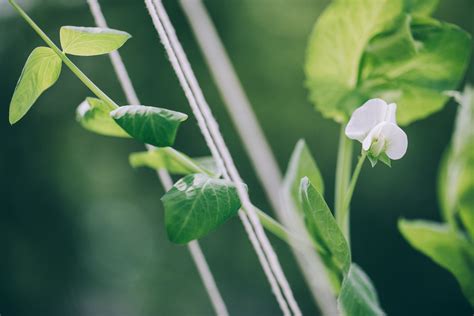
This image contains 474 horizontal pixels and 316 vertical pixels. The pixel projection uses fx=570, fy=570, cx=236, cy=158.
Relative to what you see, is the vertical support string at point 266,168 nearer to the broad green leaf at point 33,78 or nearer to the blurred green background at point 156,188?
the broad green leaf at point 33,78

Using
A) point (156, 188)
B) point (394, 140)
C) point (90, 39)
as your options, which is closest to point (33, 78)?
point (90, 39)

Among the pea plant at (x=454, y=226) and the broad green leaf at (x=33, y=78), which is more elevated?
the broad green leaf at (x=33, y=78)

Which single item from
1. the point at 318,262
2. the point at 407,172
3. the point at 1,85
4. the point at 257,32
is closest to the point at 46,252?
the point at 1,85

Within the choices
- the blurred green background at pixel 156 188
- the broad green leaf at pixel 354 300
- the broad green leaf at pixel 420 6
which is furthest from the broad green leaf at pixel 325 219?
the blurred green background at pixel 156 188

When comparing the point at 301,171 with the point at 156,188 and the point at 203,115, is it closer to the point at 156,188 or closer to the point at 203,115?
the point at 203,115

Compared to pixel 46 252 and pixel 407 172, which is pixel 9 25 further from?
pixel 407 172

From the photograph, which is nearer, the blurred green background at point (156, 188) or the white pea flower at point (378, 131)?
the white pea flower at point (378, 131)

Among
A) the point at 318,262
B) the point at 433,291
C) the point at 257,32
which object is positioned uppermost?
the point at 318,262
